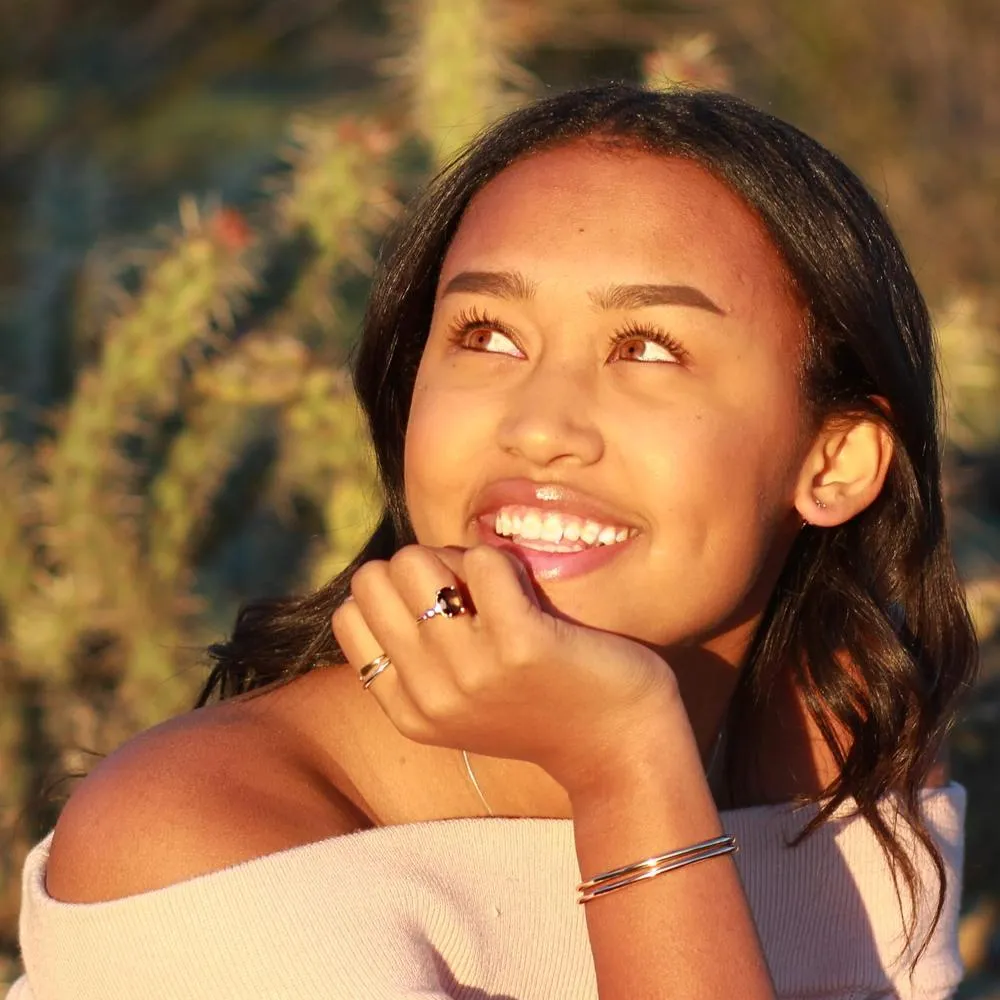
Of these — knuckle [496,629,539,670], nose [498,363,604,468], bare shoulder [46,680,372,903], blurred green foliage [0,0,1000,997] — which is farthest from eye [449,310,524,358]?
blurred green foliage [0,0,1000,997]

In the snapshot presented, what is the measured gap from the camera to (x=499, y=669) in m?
1.86

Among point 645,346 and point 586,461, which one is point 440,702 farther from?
point 645,346

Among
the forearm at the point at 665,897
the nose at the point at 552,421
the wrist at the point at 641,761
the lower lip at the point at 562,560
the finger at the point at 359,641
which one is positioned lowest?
the forearm at the point at 665,897

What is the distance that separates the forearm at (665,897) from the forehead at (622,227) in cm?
59

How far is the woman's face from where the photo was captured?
2039mm

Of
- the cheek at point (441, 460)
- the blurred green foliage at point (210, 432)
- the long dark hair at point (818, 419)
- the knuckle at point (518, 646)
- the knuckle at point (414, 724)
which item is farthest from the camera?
the blurred green foliage at point (210, 432)

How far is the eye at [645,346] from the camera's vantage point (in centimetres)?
211

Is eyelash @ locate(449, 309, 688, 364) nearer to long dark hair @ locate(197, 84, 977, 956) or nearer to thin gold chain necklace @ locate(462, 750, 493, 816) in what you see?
long dark hair @ locate(197, 84, 977, 956)

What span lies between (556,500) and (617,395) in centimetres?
16

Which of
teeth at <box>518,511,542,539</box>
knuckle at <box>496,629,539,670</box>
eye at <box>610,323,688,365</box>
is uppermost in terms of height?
eye at <box>610,323,688,365</box>

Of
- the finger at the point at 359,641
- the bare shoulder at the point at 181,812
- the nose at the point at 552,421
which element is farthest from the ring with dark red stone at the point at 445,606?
the bare shoulder at the point at 181,812

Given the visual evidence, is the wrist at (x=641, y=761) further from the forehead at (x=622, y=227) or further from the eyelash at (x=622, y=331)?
the forehead at (x=622, y=227)

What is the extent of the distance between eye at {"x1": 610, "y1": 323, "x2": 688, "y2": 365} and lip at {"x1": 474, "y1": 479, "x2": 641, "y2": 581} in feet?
0.68

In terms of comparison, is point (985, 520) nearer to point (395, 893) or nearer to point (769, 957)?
point (769, 957)
